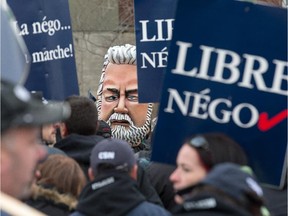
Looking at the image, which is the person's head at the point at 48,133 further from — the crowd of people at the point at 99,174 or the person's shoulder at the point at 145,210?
the person's shoulder at the point at 145,210

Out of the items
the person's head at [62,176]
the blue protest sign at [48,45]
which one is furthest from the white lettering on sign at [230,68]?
the blue protest sign at [48,45]

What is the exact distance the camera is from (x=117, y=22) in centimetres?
2197

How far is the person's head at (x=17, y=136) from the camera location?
106 inches

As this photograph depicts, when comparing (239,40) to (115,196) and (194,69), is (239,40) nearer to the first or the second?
(194,69)

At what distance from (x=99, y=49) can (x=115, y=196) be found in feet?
59.5

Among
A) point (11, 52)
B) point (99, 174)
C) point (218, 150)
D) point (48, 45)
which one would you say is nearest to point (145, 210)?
point (99, 174)

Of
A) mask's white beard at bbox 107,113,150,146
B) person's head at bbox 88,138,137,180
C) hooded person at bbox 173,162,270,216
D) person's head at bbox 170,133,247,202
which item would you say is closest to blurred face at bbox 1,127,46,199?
hooded person at bbox 173,162,270,216

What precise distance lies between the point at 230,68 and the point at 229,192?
2.92 feet

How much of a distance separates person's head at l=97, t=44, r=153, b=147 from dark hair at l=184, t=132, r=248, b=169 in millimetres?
3980

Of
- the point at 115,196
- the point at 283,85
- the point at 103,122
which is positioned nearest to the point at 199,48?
the point at 283,85

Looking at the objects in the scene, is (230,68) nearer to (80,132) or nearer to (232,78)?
(232,78)

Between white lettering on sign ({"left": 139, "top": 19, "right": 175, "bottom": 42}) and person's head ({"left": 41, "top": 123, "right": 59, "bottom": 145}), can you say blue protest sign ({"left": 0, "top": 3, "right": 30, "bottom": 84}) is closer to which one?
person's head ({"left": 41, "top": 123, "right": 59, "bottom": 145})

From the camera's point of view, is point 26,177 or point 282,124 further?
point 282,124

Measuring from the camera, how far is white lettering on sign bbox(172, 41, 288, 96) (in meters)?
4.04
